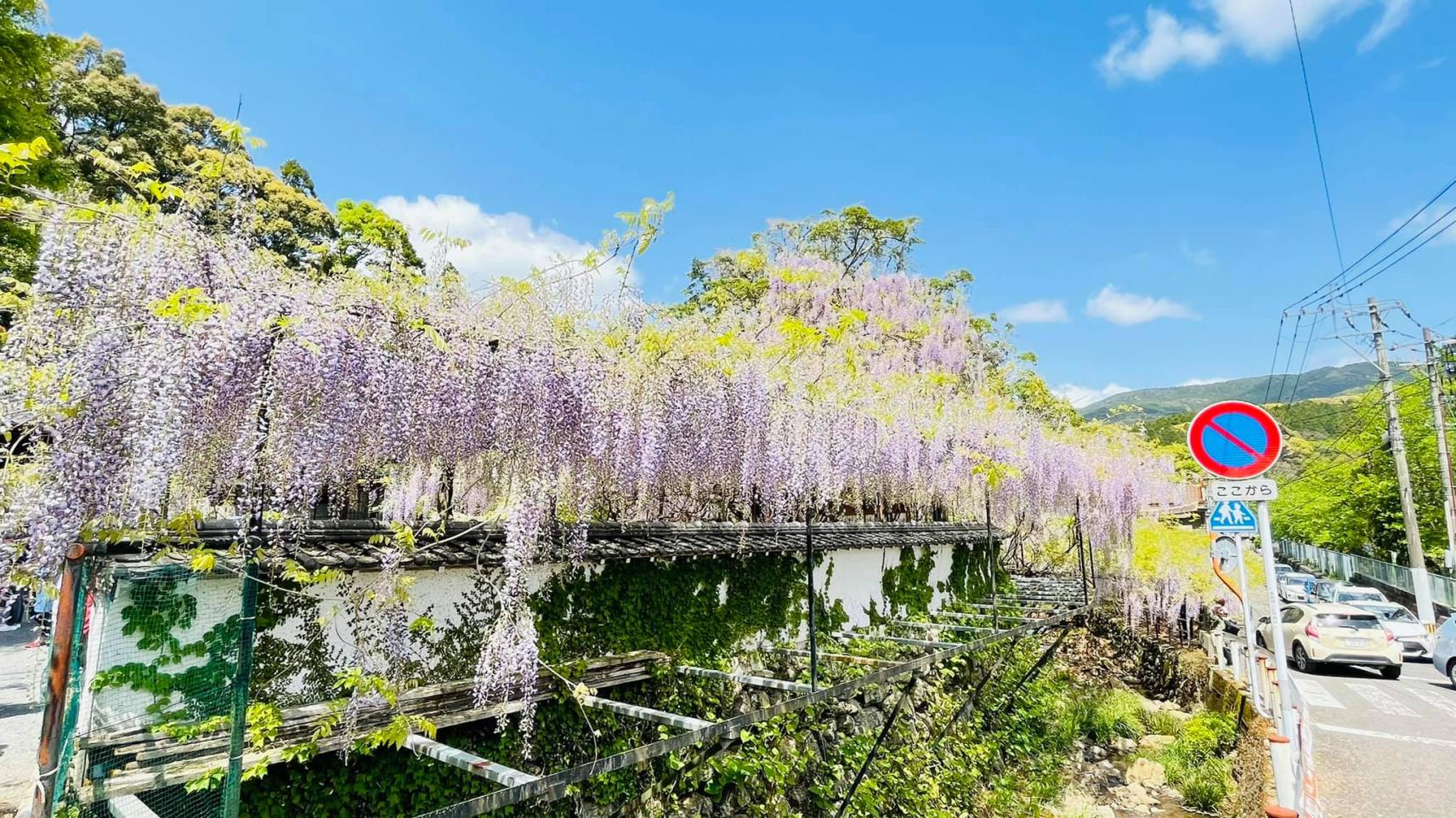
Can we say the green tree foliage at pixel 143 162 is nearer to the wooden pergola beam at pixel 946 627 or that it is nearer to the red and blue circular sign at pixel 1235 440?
the red and blue circular sign at pixel 1235 440

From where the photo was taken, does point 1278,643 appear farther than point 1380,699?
No

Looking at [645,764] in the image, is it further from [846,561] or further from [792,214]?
[792,214]

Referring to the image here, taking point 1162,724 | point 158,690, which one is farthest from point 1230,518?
point 158,690

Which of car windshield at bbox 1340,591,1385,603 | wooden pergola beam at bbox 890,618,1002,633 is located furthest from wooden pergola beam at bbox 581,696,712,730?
car windshield at bbox 1340,591,1385,603

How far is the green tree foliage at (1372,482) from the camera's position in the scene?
2555 centimetres

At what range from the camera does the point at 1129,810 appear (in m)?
7.96

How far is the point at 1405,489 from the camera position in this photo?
1805 cm

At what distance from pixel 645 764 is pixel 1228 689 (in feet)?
26.7

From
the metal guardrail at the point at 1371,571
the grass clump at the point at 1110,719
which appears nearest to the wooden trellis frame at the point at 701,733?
the grass clump at the point at 1110,719

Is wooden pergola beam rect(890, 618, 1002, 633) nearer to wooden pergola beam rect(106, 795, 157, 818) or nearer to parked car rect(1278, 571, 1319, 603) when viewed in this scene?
wooden pergola beam rect(106, 795, 157, 818)

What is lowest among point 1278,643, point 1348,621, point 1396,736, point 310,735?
point 1396,736

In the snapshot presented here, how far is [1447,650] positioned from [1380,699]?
2751mm

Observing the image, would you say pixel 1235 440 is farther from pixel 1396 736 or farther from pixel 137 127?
pixel 137 127

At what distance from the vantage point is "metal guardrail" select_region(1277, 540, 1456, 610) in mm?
20094
